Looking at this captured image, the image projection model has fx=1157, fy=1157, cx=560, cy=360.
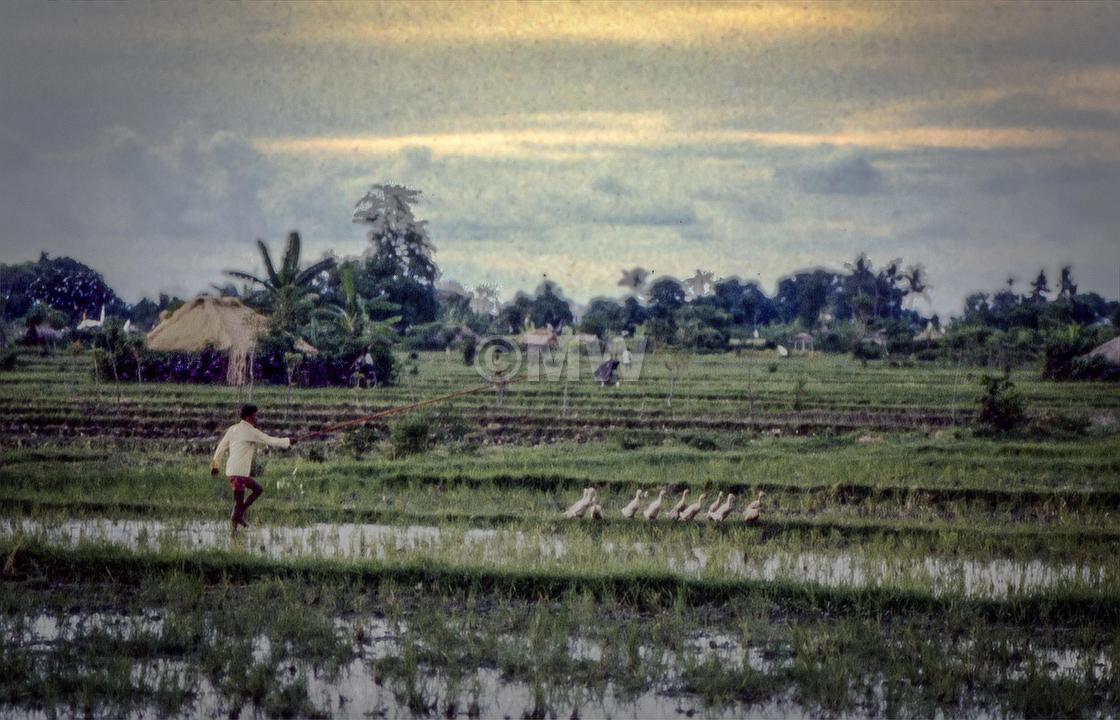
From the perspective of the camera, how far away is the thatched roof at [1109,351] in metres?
22.9

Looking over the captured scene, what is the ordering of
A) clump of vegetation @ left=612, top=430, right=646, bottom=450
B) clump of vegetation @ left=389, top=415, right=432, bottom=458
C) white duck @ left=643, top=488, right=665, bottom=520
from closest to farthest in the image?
white duck @ left=643, top=488, right=665, bottom=520 → clump of vegetation @ left=389, top=415, right=432, bottom=458 → clump of vegetation @ left=612, top=430, right=646, bottom=450

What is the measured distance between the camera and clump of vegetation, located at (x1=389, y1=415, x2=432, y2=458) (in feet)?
40.9

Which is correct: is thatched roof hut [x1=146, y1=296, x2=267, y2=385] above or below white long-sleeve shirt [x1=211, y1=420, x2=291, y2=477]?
above

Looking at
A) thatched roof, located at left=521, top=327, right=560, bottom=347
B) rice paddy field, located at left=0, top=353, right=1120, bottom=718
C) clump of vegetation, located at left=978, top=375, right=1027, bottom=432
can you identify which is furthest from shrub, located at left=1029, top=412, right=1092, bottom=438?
thatched roof, located at left=521, top=327, right=560, bottom=347

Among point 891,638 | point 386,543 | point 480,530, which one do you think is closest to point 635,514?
point 480,530

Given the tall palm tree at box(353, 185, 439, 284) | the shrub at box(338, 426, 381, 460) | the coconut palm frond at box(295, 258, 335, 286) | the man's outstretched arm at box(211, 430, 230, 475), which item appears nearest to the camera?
the man's outstretched arm at box(211, 430, 230, 475)

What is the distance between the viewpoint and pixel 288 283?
24.0 metres

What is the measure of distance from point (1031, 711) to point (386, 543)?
4273mm

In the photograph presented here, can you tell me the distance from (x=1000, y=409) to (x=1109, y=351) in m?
10.3

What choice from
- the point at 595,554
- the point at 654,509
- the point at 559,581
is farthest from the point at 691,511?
the point at 559,581

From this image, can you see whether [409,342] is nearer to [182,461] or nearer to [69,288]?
[69,288]

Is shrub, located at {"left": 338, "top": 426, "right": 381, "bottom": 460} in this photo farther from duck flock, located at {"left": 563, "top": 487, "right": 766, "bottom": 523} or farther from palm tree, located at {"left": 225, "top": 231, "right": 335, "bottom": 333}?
palm tree, located at {"left": 225, "top": 231, "right": 335, "bottom": 333}

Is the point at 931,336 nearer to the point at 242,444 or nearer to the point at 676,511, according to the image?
the point at 676,511

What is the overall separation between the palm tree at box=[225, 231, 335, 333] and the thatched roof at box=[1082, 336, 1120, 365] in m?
15.8
